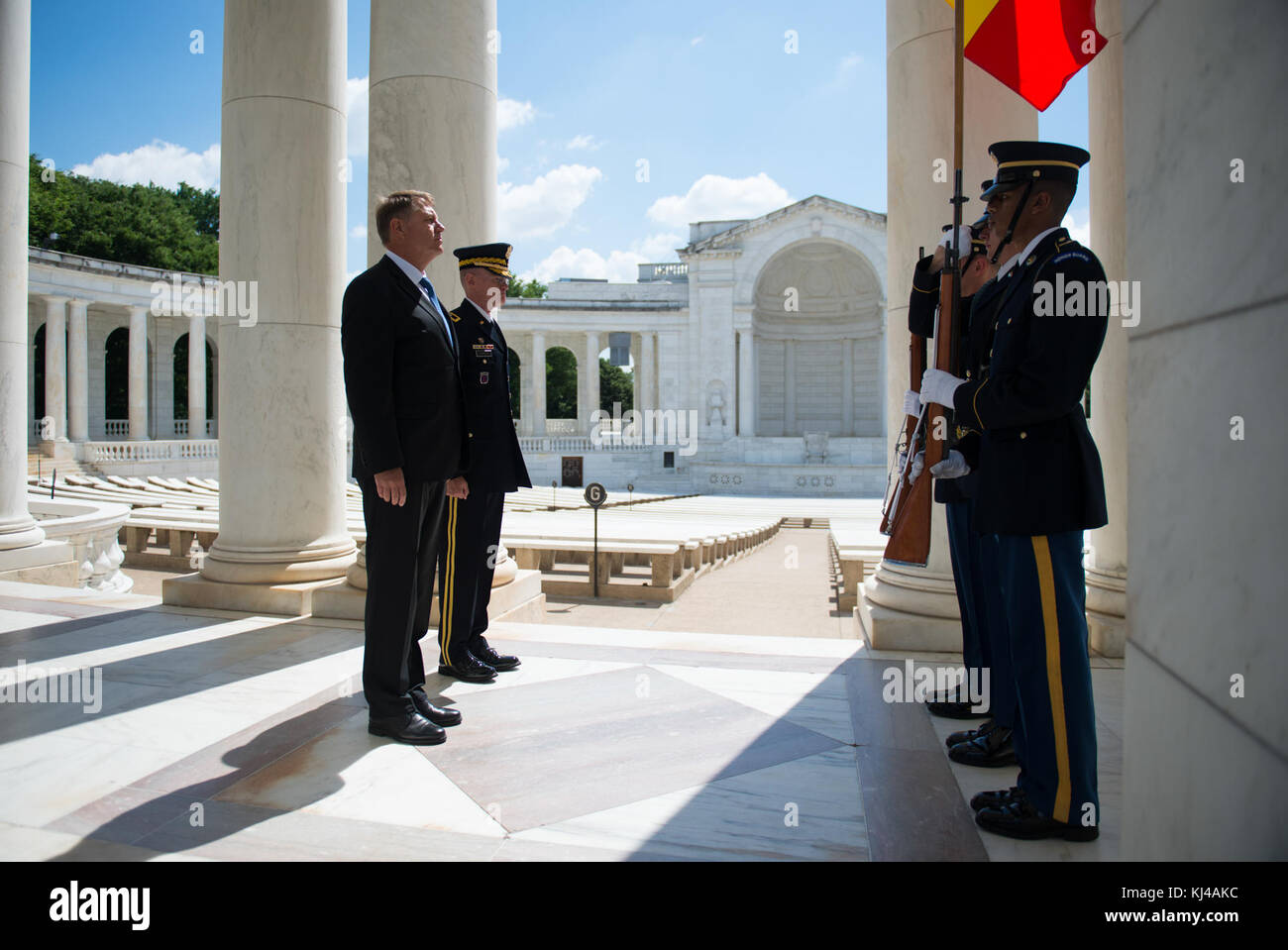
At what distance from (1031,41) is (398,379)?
7.51 m

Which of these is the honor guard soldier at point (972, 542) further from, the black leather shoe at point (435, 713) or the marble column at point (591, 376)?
the marble column at point (591, 376)

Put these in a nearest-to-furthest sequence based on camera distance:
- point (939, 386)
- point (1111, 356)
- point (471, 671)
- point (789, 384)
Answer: point (939, 386) → point (471, 671) → point (1111, 356) → point (789, 384)

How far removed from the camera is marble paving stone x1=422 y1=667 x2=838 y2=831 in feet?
17.9

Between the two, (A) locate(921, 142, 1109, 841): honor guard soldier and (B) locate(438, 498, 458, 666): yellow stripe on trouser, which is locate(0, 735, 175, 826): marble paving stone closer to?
(B) locate(438, 498, 458, 666): yellow stripe on trouser

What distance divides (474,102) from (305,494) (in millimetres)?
5746

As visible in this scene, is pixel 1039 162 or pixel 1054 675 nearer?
pixel 1054 675

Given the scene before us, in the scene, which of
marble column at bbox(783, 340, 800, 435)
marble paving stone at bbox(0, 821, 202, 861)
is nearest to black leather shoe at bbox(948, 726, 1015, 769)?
marble paving stone at bbox(0, 821, 202, 861)

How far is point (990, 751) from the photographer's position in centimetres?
599

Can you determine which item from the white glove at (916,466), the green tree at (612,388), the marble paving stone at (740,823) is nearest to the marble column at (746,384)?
the green tree at (612,388)

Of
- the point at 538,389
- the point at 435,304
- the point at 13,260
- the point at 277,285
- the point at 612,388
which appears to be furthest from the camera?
the point at 612,388

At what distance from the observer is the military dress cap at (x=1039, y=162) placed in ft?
16.5

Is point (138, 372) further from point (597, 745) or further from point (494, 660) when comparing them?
point (597, 745)

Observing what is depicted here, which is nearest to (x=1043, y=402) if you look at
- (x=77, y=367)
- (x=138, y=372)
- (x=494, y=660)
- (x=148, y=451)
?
(x=494, y=660)
